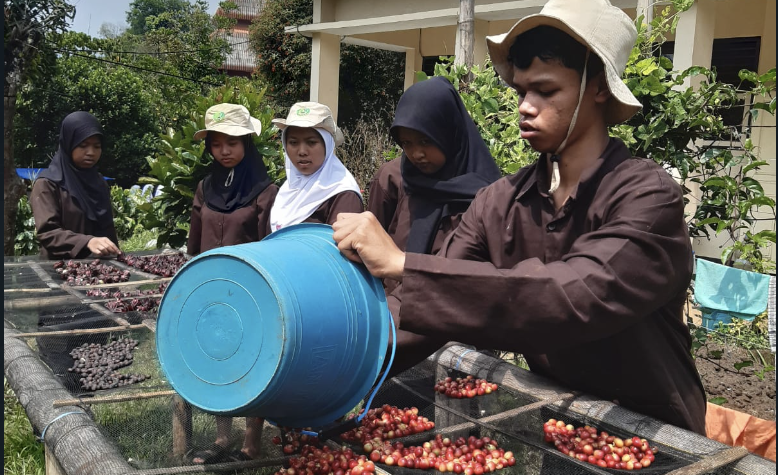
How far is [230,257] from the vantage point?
1.46 m

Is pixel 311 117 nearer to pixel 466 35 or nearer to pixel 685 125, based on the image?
pixel 466 35

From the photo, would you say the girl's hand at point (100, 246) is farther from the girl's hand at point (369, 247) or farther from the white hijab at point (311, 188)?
the girl's hand at point (369, 247)

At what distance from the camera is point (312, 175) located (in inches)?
154

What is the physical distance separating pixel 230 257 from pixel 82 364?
177 cm

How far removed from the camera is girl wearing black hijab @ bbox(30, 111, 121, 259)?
4.43 meters

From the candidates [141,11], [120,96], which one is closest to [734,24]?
[120,96]

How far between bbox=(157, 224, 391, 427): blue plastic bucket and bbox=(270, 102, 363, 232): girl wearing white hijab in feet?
7.02

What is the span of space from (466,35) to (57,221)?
3006 mm

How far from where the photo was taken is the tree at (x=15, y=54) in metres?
6.44

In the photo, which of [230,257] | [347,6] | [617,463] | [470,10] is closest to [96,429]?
[230,257]

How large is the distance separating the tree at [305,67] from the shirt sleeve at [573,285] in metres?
13.1

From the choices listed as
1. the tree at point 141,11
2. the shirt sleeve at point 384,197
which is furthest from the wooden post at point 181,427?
the tree at point 141,11

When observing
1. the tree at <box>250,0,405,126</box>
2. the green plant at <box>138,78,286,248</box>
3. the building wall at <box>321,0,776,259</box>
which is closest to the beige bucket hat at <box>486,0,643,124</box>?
the building wall at <box>321,0,776,259</box>

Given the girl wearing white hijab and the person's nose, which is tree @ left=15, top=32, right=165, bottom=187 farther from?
the person's nose
